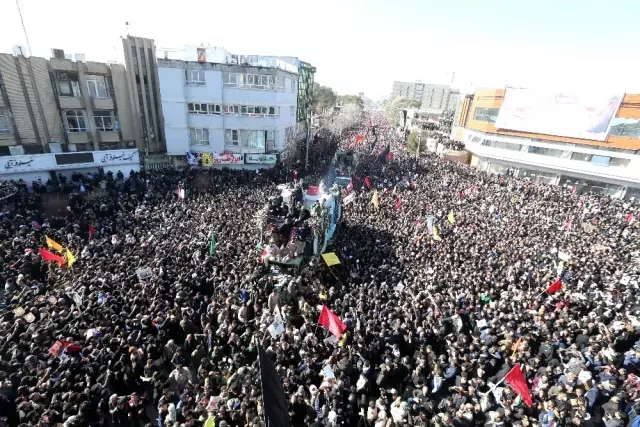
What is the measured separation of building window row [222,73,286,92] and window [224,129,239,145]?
369 centimetres

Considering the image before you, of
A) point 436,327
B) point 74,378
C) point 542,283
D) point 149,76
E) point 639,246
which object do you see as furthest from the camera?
point 149,76

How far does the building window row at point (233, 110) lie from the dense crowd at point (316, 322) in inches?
492

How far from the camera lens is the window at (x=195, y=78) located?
2655cm

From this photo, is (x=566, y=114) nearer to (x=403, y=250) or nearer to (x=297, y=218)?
(x=403, y=250)

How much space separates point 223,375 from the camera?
27.1 feet

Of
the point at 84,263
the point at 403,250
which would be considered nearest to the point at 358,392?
the point at 403,250

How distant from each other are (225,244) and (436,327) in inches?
343

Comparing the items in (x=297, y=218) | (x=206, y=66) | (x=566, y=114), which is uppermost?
(x=206, y=66)

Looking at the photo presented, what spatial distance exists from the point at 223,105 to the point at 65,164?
12049 mm

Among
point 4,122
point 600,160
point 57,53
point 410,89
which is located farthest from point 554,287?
point 410,89

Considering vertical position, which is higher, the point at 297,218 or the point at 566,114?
the point at 566,114

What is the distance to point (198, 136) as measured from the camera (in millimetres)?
28438

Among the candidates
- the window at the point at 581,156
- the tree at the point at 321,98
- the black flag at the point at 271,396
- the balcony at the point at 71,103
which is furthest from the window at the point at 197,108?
the tree at the point at 321,98

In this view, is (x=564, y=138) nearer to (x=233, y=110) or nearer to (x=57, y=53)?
(x=233, y=110)
